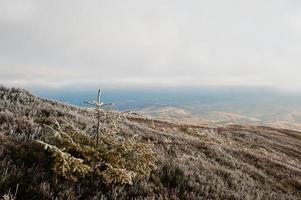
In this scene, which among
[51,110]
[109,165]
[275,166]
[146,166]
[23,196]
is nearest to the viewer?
[23,196]

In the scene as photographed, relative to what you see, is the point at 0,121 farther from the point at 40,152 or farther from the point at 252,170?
the point at 252,170

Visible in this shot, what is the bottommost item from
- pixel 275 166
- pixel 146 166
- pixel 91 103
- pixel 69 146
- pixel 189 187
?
pixel 275 166

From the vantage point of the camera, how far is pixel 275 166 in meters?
19.5

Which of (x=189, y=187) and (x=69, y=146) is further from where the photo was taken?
(x=189, y=187)

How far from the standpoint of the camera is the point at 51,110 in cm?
1548

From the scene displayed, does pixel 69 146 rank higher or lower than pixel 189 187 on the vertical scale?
higher

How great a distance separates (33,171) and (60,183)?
576mm

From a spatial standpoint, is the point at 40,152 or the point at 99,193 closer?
the point at 99,193

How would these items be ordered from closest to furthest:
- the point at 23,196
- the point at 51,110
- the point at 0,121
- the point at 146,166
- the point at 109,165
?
the point at 23,196, the point at 109,165, the point at 146,166, the point at 0,121, the point at 51,110

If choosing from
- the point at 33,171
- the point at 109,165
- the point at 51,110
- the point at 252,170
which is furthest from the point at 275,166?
the point at 33,171

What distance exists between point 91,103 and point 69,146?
101cm

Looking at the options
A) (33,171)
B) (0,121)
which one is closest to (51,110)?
(0,121)

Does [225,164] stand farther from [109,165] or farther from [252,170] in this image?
[109,165]

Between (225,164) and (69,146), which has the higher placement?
(69,146)
